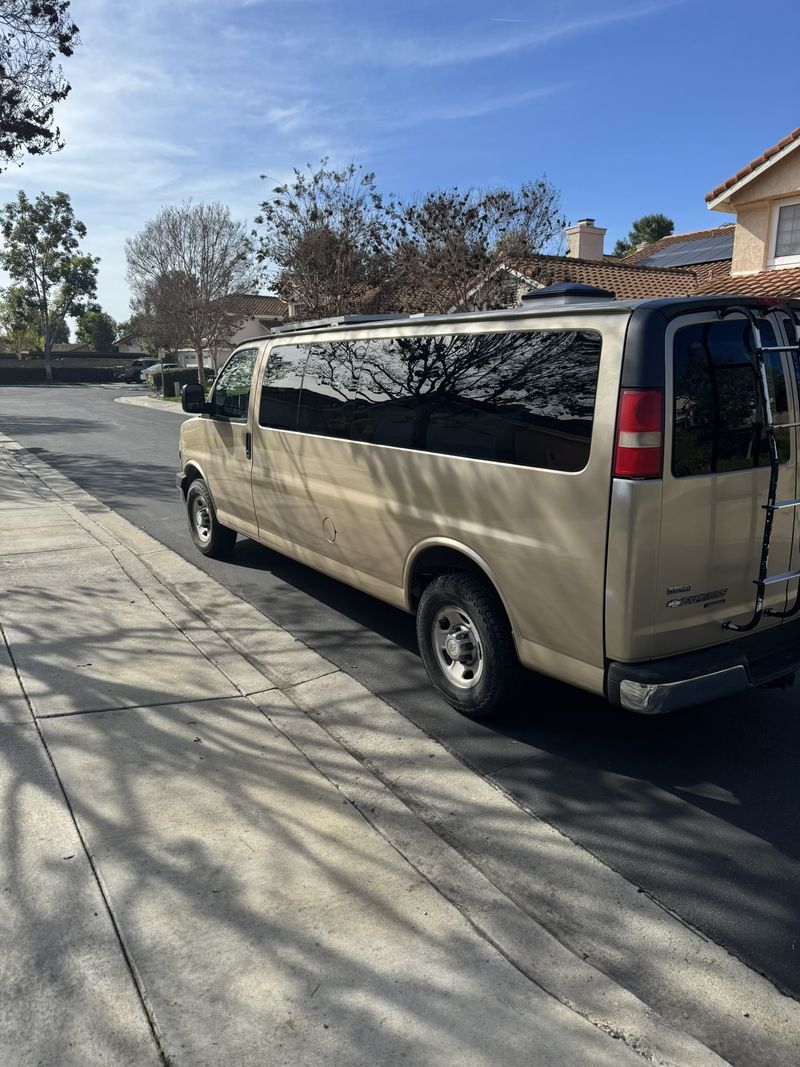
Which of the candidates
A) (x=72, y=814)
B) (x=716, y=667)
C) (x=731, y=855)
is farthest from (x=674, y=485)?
(x=72, y=814)

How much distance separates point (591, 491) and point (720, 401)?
715mm

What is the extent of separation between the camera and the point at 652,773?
12.7 ft

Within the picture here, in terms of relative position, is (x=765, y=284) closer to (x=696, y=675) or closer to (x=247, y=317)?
(x=696, y=675)

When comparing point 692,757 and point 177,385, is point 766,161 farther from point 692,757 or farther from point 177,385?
point 177,385

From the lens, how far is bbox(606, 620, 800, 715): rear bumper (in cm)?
336

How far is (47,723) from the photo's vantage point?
406cm

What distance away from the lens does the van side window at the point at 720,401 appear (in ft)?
10.9

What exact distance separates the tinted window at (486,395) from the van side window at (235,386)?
5.90ft

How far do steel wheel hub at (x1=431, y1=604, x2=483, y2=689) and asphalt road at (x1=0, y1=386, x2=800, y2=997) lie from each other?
251 millimetres

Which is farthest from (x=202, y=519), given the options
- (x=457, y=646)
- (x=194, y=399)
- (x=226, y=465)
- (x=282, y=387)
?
(x=457, y=646)

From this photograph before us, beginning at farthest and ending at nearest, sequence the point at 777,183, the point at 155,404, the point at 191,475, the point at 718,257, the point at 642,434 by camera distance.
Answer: the point at 155,404, the point at 718,257, the point at 777,183, the point at 191,475, the point at 642,434

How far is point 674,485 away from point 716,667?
2.90 ft

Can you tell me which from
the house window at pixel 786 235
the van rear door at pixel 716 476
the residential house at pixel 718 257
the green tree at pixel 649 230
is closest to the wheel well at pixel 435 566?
the van rear door at pixel 716 476

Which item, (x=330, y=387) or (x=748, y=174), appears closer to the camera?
(x=330, y=387)
